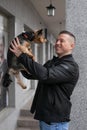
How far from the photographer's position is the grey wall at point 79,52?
331 cm

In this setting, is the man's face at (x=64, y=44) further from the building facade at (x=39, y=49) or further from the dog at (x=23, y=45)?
the building facade at (x=39, y=49)

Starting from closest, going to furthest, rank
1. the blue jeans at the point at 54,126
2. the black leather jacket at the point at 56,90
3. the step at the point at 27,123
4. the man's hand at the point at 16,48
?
the man's hand at the point at 16,48 → the black leather jacket at the point at 56,90 → the blue jeans at the point at 54,126 → the step at the point at 27,123

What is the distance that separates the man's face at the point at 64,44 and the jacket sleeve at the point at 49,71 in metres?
0.12

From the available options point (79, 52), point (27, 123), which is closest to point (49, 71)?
point (79, 52)

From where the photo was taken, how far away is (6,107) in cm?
671

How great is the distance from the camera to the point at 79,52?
130 inches

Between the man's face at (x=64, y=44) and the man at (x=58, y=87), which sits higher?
the man's face at (x=64, y=44)

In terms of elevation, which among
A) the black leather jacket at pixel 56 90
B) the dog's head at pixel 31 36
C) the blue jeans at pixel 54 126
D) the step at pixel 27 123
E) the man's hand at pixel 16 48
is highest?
the dog's head at pixel 31 36

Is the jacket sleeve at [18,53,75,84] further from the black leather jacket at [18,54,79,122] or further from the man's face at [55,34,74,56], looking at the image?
the man's face at [55,34,74,56]

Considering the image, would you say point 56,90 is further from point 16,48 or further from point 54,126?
point 16,48

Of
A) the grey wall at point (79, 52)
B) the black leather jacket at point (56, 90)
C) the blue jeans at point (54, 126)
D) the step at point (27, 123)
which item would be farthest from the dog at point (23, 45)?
the step at point (27, 123)

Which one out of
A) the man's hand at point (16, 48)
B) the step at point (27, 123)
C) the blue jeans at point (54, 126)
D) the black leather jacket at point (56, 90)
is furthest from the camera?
the step at point (27, 123)

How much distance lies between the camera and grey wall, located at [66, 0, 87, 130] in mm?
3309

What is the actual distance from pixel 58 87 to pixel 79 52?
995 millimetres
